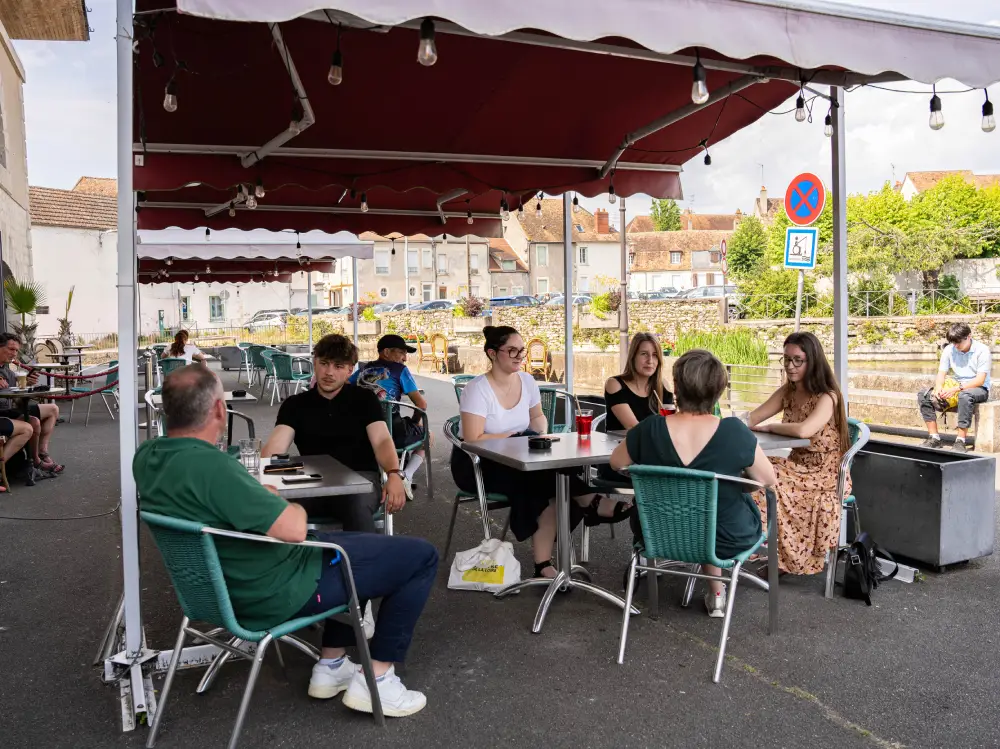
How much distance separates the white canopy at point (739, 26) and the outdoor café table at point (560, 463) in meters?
1.71

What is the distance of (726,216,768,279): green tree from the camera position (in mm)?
66750

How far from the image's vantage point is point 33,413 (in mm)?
8078

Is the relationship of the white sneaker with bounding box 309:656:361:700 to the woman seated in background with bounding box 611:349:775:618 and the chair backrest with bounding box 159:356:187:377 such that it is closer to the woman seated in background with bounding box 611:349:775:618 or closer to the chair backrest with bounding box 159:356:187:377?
the woman seated in background with bounding box 611:349:775:618

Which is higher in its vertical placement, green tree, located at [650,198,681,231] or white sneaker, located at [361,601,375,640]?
green tree, located at [650,198,681,231]

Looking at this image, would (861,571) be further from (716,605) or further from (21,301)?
(21,301)

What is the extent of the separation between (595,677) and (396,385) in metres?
3.69

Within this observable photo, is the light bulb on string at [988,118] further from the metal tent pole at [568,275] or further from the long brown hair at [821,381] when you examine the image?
the metal tent pole at [568,275]

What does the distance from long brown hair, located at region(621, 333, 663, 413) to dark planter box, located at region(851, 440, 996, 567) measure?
1.20 metres

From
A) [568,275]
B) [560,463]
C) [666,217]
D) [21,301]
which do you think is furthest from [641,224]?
[560,463]

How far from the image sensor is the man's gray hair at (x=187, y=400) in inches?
105

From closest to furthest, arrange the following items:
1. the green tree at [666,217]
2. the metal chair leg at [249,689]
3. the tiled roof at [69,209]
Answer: the metal chair leg at [249,689] < the tiled roof at [69,209] < the green tree at [666,217]

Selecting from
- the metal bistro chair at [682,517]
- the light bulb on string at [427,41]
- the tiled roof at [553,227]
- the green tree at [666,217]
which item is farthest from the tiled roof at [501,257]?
the light bulb on string at [427,41]

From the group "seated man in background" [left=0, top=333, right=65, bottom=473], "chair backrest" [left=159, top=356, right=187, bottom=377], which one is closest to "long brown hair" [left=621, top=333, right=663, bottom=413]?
"seated man in background" [left=0, top=333, right=65, bottom=473]

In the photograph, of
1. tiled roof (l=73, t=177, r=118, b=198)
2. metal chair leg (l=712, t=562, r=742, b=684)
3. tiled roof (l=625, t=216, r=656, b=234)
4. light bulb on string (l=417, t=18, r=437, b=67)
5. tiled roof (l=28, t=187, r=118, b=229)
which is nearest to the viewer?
light bulb on string (l=417, t=18, r=437, b=67)
